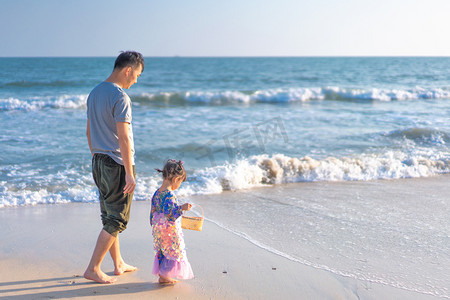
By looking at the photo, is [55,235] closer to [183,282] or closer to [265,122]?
[183,282]

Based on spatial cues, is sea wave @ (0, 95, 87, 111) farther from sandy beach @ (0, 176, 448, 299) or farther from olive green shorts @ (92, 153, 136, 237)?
olive green shorts @ (92, 153, 136, 237)

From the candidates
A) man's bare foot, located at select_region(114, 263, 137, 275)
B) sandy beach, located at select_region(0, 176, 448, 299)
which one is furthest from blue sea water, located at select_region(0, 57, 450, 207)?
man's bare foot, located at select_region(114, 263, 137, 275)

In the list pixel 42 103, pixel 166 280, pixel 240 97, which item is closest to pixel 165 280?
pixel 166 280

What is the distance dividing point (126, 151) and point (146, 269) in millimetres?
1092

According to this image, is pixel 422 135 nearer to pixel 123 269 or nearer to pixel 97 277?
pixel 123 269

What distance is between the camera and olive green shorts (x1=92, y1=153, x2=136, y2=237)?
2873 mm

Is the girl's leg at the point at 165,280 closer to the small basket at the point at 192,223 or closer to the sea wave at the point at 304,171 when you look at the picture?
the small basket at the point at 192,223

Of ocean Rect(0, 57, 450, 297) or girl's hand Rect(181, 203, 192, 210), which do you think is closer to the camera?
girl's hand Rect(181, 203, 192, 210)

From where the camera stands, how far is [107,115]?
282cm

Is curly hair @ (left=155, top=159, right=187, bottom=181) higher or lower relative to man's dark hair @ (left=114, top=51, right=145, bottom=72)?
lower

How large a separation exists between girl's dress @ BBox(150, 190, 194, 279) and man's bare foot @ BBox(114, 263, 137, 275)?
34cm

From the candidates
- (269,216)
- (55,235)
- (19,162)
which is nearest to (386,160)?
(269,216)

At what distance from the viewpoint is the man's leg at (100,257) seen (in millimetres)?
2967

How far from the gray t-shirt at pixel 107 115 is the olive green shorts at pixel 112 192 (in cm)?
6
